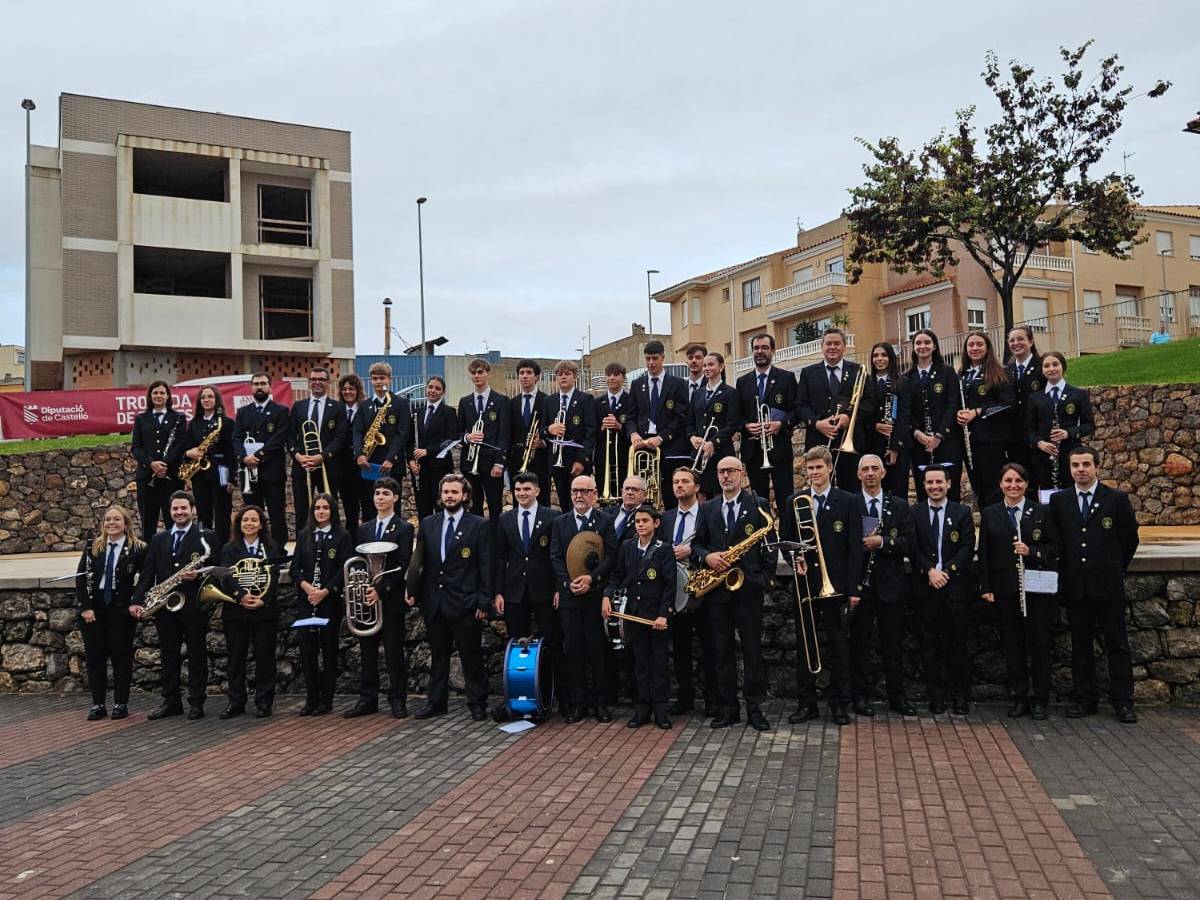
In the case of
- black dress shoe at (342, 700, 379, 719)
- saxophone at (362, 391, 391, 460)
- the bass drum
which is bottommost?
A: black dress shoe at (342, 700, 379, 719)

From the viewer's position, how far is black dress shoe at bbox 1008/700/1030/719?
7492mm

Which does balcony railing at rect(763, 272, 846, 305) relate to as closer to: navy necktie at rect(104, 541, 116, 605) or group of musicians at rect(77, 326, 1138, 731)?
group of musicians at rect(77, 326, 1138, 731)

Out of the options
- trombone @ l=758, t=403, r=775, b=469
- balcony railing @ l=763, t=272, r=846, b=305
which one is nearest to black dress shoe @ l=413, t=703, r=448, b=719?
trombone @ l=758, t=403, r=775, b=469

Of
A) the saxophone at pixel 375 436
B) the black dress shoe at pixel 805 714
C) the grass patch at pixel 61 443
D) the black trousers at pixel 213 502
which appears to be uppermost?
the grass patch at pixel 61 443

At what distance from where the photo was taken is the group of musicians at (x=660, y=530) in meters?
7.45

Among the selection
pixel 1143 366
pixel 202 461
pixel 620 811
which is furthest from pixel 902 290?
pixel 620 811

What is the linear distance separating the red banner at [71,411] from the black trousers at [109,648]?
9.42 metres

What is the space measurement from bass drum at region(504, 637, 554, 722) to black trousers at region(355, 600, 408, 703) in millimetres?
591

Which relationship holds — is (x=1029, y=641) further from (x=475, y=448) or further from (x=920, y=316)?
(x=920, y=316)

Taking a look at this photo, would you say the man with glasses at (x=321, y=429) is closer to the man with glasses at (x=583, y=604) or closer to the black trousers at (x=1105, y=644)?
the man with glasses at (x=583, y=604)

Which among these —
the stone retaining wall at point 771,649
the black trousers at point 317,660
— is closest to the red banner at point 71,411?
the stone retaining wall at point 771,649

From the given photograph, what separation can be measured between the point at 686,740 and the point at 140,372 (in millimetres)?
25911

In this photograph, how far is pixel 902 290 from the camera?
3625cm

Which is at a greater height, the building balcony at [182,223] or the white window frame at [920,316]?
the building balcony at [182,223]
